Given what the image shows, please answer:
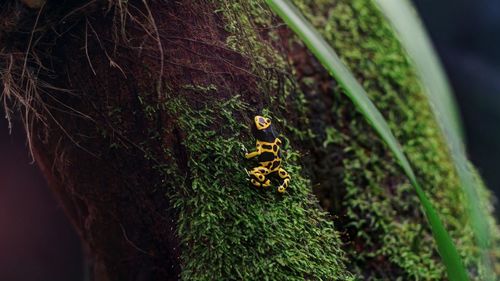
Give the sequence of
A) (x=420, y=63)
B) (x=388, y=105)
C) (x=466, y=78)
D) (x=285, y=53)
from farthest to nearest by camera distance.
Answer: (x=466, y=78), (x=388, y=105), (x=285, y=53), (x=420, y=63)

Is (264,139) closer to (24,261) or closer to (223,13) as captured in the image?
(223,13)

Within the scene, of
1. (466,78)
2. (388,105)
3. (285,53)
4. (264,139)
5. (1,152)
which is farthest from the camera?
(466,78)

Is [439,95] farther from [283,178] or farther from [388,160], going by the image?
[388,160]

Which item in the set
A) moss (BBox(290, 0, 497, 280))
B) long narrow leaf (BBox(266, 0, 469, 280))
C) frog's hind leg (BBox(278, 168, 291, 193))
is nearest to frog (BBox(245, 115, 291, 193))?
frog's hind leg (BBox(278, 168, 291, 193))

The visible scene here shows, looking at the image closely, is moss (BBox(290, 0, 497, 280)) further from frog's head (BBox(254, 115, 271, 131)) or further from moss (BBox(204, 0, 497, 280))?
frog's head (BBox(254, 115, 271, 131))

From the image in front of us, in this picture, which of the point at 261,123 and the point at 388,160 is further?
the point at 388,160

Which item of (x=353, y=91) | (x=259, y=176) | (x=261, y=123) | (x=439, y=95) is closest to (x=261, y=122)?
(x=261, y=123)

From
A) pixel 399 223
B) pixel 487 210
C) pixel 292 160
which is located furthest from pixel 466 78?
pixel 292 160
